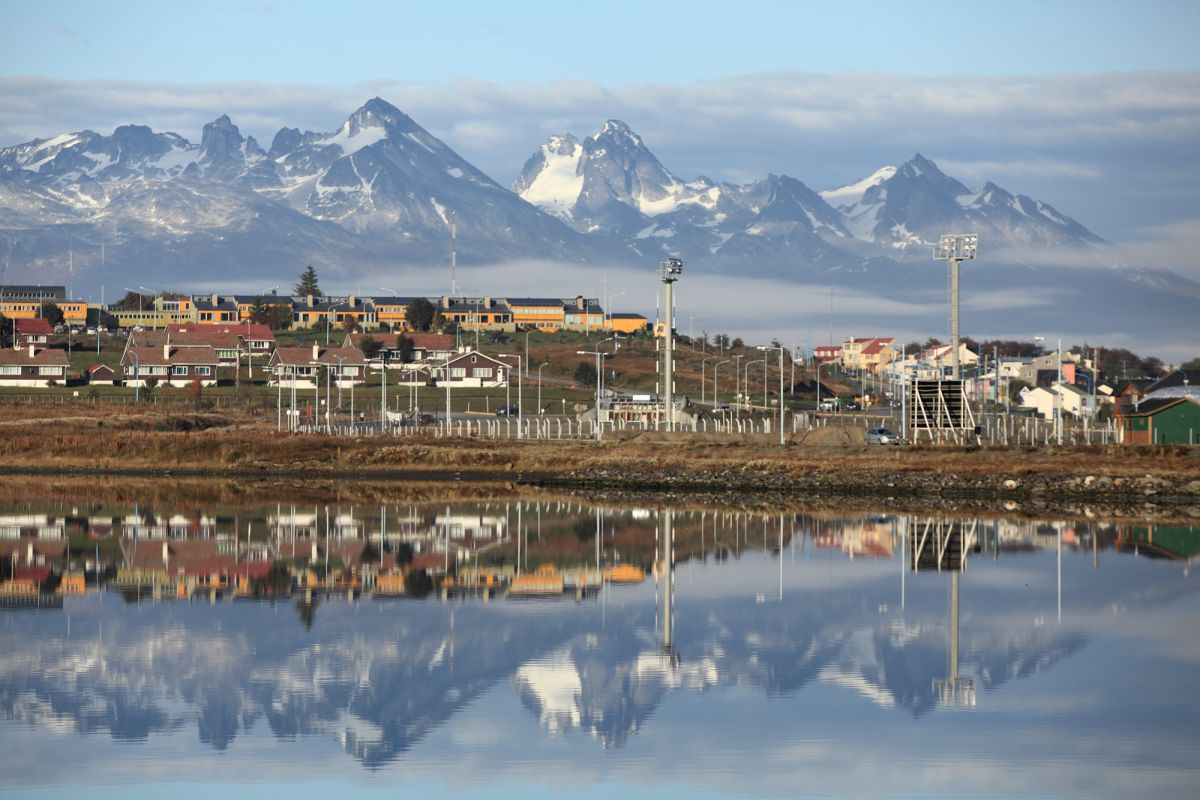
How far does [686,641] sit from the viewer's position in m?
32.3

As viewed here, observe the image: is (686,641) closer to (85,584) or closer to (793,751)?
(793,751)

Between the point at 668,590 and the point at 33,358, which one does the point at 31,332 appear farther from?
the point at 668,590

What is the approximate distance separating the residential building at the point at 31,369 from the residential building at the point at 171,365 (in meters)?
5.77

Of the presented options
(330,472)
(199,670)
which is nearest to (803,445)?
(330,472)

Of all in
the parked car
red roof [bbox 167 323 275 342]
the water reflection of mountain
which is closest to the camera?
the water reflection of mountain

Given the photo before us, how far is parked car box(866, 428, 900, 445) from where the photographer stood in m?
88.3

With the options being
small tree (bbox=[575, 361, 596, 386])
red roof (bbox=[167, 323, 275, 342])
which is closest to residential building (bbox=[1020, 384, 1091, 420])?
small tree (bbox=[575, 361, 596, 386])

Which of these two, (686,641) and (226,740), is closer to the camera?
(226,740)

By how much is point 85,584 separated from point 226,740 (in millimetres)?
17199

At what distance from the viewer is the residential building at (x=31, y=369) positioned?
145 m

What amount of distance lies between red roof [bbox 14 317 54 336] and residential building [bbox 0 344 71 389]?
3489cm

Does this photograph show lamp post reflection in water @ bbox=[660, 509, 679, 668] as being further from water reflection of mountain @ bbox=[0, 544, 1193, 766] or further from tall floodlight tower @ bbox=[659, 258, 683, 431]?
tall floodlight tower @ bbox=[659, 258, 683, 431]

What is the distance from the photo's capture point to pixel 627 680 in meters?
28.6

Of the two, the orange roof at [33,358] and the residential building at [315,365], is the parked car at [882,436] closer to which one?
the residential building at [315,365]
